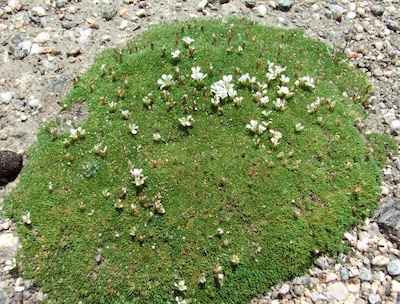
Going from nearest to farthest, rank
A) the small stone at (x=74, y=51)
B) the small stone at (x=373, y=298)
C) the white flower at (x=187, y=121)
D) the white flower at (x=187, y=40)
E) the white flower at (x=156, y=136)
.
Result: the small stone at (x=373, y=298), the white flower at (x=156, y=136), the white flower at (x=187, y=121), the white flower at (x=187, y=40), the small stone at (x=74, y=51)

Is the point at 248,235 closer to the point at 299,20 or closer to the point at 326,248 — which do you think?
the point at 326,248

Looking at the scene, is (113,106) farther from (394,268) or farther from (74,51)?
(394,268)

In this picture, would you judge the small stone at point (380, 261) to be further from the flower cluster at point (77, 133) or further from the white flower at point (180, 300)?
the flower cluster at point (77, 133)

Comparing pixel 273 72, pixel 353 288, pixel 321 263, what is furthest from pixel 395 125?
pixel 353 288

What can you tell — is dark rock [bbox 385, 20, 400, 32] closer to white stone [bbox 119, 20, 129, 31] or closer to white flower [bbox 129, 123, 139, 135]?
white stone [bbox 119, 20, 129, 31]


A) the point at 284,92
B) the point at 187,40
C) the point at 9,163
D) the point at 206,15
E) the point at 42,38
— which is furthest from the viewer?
the point at 206,15

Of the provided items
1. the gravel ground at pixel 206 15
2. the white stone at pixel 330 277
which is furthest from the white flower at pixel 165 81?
the white stone at pixel 330 277
